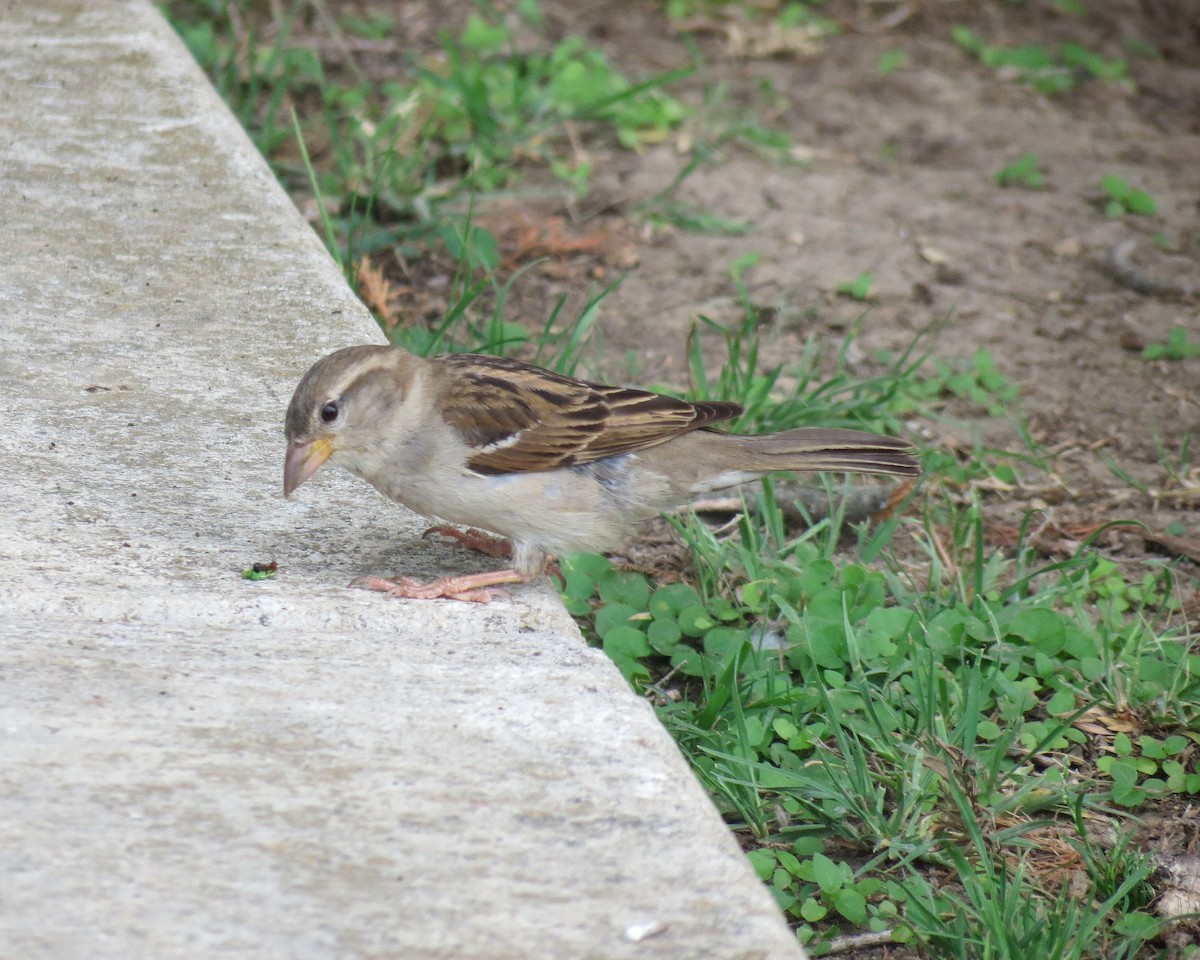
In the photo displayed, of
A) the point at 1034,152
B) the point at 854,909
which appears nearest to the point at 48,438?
the point at 854,909

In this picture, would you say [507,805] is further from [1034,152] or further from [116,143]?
[1034,152]

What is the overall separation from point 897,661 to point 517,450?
1.20m

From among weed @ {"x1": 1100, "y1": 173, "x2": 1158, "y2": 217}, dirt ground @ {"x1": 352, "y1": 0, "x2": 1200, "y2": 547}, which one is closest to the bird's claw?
dirt ground @ {"x1": 352, "y1": 0, "x2": 1200, "y2": 547}

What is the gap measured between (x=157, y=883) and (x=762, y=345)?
14.1ft

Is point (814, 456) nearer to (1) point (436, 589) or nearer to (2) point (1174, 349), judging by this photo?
(1) point (436, 589)

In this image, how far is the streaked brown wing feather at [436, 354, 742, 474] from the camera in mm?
3859

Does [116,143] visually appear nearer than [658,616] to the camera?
No

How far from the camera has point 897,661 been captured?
4020 mm

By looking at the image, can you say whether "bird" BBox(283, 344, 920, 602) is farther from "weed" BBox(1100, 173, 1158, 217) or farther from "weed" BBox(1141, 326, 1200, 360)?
"weed" BBox(1100, 173, 1158, 217)

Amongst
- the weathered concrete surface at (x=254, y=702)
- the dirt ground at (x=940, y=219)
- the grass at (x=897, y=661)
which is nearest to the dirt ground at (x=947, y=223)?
the dirt ground at (x=940, y=219)

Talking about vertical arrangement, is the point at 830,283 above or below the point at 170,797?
below

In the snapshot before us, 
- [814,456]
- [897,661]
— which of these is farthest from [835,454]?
[897,661]

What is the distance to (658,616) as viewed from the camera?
4359 millimetres

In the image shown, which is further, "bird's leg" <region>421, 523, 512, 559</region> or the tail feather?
the tail feather
